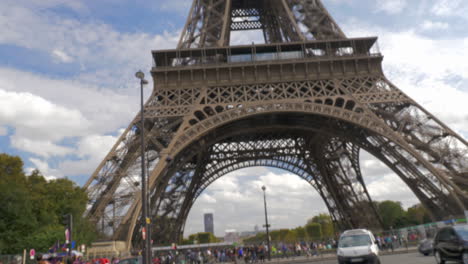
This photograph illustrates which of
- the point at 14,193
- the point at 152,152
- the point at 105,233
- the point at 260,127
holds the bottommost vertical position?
the point at 105,233

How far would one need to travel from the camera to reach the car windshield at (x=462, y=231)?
1147 cm

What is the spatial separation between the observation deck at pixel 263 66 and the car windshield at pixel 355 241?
17523mm

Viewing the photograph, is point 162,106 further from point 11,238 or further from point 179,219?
point 179,219

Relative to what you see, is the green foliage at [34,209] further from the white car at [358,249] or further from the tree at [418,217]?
the tree at [418,217]

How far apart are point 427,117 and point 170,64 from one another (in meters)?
20.4

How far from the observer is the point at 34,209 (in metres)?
29.7

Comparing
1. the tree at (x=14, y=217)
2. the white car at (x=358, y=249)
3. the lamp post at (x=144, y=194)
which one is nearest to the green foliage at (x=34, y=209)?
the tree at (x=14, y=217)

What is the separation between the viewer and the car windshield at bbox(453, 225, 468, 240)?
11470mm

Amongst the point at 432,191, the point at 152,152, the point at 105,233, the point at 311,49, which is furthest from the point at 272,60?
the point at 105,233

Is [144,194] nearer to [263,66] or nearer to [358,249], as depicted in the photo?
[358,249]

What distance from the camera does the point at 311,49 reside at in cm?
3139

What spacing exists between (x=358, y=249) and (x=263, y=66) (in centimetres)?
1945

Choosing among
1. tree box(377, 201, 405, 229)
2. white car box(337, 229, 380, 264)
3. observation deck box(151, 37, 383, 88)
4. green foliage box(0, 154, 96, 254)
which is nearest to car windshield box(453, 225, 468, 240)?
white car box(337, 229, 380, 264)

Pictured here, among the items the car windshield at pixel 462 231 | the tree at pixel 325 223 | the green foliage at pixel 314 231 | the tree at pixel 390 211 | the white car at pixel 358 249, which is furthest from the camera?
the tree at pixel 325 223
